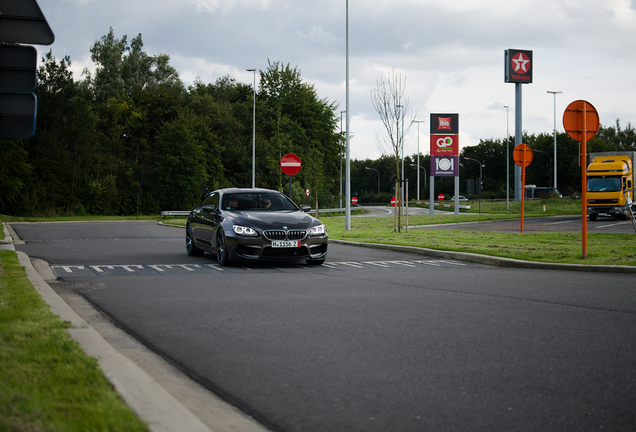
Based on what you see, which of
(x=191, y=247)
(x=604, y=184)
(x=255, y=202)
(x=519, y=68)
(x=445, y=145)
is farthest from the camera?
(x=519, y=68)

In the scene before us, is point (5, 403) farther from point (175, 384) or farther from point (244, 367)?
point (244, 367)

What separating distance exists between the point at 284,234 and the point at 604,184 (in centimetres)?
2732

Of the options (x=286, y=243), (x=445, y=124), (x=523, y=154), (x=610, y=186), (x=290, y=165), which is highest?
(x=445, y=124)

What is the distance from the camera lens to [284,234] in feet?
39.0

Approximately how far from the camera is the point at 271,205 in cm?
1326

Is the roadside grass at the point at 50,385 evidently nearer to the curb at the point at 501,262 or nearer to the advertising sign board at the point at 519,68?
the curb at the point at 501,262

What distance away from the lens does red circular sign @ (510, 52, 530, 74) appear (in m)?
57.4

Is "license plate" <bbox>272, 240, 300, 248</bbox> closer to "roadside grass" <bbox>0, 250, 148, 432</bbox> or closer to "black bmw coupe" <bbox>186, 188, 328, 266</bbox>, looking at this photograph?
"black bmw coupe" <bbox>186, 188, 328, 266</bbox>

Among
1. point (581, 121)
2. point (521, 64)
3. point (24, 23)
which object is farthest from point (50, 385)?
point (521, 64)

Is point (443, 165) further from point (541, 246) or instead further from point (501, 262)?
point (501, 262)

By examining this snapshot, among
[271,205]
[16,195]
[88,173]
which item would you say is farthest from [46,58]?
[271,205]

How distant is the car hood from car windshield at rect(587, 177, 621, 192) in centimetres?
2615

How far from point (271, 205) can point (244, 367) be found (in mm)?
8537

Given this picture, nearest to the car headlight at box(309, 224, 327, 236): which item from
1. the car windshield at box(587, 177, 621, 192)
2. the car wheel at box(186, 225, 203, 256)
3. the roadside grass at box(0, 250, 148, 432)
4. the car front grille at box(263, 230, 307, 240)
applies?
the car front grille at box(263, 230, 307, 240)
